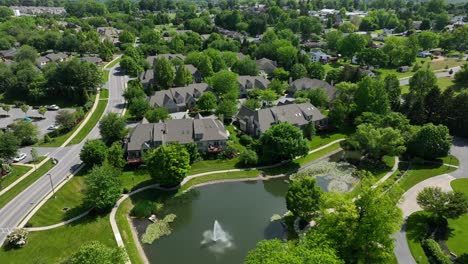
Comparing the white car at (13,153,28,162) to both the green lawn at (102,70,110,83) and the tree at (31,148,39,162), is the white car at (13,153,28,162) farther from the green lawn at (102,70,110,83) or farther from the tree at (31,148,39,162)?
the green lawn at (102,70,110,83)

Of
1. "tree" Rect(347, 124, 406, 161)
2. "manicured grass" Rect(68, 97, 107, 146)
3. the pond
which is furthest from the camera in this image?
"manicured grass" Rect(68, 97, 107, 146)

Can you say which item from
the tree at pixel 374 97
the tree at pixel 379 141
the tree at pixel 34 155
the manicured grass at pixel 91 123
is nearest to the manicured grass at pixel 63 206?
the tree at pixel 34 155

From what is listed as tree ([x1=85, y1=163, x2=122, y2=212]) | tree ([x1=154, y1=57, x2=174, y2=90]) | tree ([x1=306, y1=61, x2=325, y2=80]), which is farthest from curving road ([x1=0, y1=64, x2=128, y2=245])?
tree ([x1=306, y1=61, x2=325, y2=80])

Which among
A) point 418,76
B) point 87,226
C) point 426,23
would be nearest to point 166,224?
point 87,226

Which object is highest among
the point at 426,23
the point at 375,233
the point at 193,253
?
the point at 426,23

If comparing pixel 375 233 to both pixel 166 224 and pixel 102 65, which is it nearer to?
pixel 166 224

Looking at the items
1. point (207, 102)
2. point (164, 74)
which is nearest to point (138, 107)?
point (207, 102)
